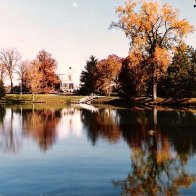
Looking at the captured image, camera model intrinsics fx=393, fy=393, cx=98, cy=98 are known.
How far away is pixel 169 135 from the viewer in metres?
31.4

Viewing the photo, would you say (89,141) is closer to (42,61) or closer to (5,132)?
(5,132)

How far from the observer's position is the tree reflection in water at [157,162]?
16.2m

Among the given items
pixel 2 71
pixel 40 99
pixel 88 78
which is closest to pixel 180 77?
pixel 40 99

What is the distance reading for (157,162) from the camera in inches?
819

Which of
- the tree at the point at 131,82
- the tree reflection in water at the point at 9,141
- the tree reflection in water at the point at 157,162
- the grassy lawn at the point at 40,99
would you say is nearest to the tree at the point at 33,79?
the grassy lawn at the point at 40,99

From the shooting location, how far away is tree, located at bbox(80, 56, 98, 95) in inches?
4850

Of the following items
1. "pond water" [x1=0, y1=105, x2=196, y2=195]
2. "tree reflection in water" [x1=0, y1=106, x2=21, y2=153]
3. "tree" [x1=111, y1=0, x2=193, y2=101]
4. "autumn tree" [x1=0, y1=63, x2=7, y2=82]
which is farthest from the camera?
"autumn tree" [x1=0, y1=63, x2=7, y2=82]

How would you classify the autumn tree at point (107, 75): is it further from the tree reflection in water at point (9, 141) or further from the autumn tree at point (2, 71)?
the tree reflection in water at point (9, 141)

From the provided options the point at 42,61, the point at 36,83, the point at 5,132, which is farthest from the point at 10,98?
the point at 5,132

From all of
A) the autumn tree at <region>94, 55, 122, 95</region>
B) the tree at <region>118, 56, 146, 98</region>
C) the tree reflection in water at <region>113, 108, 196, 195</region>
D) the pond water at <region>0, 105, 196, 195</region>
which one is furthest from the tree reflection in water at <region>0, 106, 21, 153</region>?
the autumn tree at <region>94, 55, 122, 95</region>

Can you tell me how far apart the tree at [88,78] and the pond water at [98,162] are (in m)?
88.8

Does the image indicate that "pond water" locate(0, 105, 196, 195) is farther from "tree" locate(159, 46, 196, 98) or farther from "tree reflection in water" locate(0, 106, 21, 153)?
"tree" locate(159, 46, 196, 98)

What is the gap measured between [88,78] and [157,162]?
107 metres

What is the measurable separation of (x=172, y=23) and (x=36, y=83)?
4401 cm
